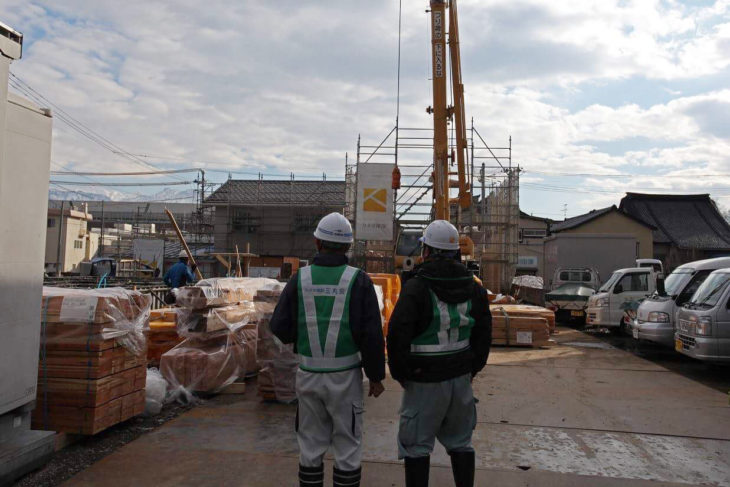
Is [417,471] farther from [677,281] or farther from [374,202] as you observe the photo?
[374,202]

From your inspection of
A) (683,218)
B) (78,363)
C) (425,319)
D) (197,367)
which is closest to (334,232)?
(425,319)

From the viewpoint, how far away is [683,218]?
3562 centimetres

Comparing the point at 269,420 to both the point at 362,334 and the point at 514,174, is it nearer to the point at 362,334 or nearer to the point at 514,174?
the point at 362,334

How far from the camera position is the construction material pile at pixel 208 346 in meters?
6.52

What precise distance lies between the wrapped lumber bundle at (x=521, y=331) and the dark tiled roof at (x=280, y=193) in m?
23.5

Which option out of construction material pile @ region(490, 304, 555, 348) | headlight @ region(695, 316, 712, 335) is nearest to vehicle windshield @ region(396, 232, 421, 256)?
construction material pile @ region(490, 304, 555, 348)

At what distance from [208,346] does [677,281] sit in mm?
9307

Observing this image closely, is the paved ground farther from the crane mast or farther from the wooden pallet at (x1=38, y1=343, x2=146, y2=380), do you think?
the crane mast

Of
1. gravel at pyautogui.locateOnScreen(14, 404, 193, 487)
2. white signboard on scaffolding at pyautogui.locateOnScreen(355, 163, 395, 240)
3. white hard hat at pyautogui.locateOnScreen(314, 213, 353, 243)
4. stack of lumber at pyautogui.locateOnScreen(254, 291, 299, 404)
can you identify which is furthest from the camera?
white signboard on scaffolding at pyautogui.locateOnScreen(355, 163, 395, 240)

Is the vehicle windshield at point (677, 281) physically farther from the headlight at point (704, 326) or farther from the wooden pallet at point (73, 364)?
the wooden pallet at point (73, 364)

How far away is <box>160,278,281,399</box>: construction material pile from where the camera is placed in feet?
21.4

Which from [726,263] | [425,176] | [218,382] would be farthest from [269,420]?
[425,176]

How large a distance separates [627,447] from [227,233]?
106 ft

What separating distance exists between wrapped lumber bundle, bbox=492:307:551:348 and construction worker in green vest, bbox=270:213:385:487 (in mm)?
8657
